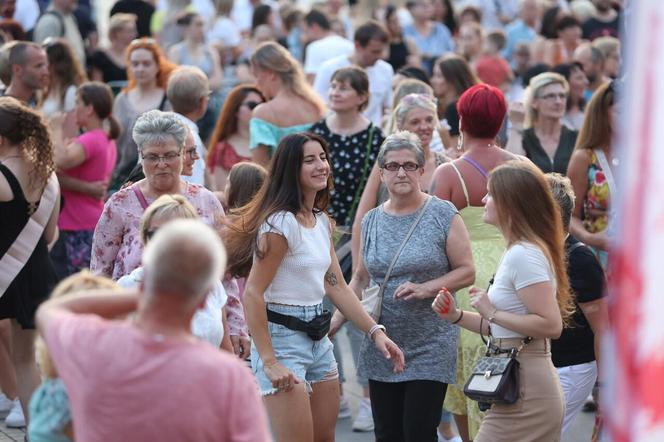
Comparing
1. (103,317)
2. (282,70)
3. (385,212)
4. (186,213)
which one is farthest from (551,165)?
(103,317)

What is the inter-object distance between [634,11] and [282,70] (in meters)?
6.34

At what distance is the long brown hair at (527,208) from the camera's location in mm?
4836

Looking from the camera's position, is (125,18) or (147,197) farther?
(125,18)

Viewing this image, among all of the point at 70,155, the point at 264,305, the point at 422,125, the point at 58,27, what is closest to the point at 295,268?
the point at 264,305

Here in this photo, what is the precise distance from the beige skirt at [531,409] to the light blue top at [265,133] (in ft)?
12.2

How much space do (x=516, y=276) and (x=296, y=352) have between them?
43.5 inches

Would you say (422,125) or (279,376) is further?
(422,125)

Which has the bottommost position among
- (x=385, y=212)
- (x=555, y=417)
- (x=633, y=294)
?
(x=555, y=417)

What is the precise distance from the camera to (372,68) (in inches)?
407

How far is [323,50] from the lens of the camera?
11805mm

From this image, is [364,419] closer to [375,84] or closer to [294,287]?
[294,287]

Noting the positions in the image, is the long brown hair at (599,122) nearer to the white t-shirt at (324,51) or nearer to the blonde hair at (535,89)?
the blonde hair at (535,89)

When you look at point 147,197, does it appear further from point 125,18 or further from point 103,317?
point 125,18

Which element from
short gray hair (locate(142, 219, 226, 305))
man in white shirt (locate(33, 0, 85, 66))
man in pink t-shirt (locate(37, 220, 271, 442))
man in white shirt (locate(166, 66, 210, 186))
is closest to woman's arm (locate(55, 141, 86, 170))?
man in white shirt (locate(166, 66, 210, 186))
